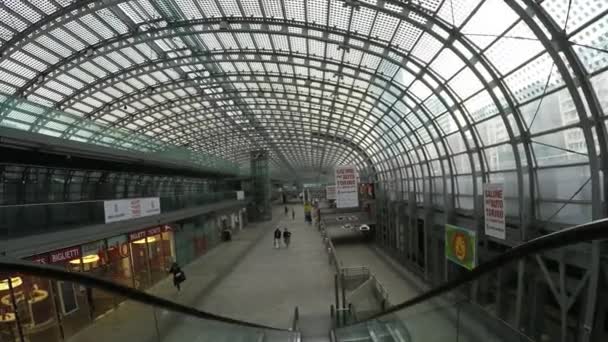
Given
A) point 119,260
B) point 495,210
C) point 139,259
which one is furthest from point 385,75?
point 119,260

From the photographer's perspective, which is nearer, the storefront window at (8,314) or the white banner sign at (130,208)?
the storefront window at (8,314)

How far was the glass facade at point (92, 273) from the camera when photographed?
511 cm

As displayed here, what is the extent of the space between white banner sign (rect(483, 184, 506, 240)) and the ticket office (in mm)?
11629

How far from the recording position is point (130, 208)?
585 inches

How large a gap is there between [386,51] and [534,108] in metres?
8.61

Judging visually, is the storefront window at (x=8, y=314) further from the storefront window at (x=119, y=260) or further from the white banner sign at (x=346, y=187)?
the white banner sign at (x=346, y=187)

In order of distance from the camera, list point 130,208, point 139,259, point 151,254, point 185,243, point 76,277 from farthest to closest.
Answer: point 185,243 → point 151,254 → point 139,259 → point 130,208 → point 76,277

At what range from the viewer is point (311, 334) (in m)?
12.4

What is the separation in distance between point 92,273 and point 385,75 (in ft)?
65.3

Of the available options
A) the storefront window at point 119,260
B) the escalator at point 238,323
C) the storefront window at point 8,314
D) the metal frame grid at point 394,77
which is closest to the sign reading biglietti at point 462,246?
the metal frame grid at point 394,77

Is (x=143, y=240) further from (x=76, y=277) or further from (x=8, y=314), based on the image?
(x=76, y=277)

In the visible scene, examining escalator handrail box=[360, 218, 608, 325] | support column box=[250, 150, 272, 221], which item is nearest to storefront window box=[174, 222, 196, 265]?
escalator handrail box=[360, 218, 608, 325]

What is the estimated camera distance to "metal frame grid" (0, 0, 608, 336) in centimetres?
990

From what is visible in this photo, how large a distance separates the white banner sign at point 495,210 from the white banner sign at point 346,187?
26.3 feet
